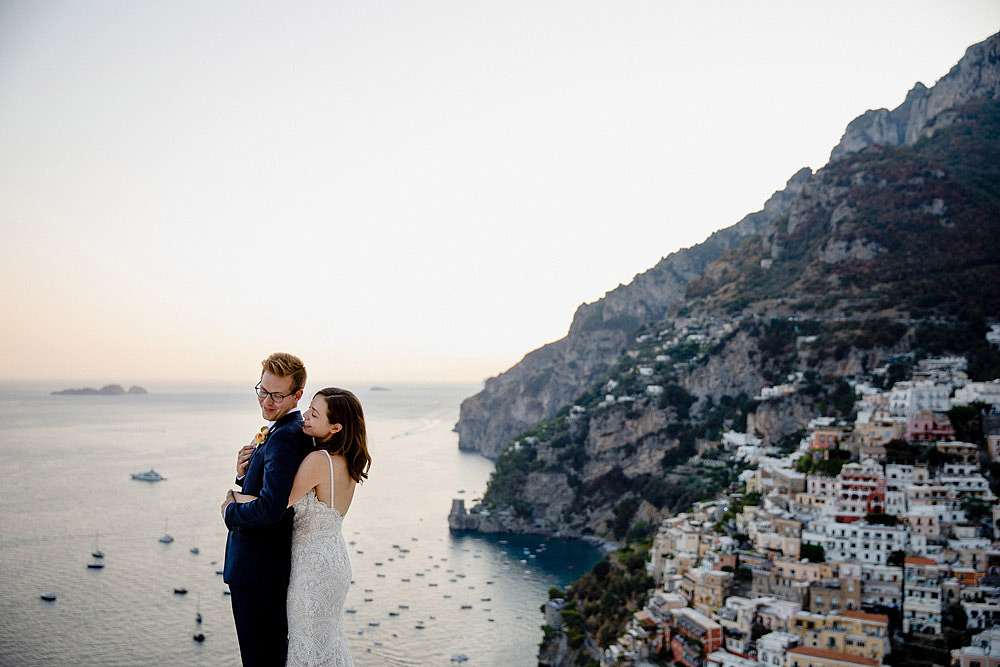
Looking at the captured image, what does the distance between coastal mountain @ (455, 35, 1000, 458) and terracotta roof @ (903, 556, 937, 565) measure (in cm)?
3903

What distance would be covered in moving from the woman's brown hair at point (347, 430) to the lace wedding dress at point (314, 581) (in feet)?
0.24

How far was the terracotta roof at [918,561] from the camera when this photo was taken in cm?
1525

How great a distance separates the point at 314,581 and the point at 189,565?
25154 millimetres

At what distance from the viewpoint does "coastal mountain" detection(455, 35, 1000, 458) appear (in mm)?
59719

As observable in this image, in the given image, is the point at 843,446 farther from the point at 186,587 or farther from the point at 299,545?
the point at 299,545

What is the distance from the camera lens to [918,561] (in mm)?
15422

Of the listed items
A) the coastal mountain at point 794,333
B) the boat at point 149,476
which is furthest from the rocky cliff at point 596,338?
the boat at point 149,476

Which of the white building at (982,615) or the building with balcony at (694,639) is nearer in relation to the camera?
the white building at (982,615)

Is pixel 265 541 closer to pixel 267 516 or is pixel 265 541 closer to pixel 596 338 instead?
pixel 267 516

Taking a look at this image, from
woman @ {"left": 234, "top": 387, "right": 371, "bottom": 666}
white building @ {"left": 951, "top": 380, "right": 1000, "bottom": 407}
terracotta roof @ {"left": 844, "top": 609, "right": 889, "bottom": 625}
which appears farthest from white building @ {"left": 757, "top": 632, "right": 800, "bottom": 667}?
woman @ {"left": 234, "top": 387, "right": 371, "bottom": 666}

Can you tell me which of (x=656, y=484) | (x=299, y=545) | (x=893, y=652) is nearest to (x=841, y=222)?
(x=656, y=484)

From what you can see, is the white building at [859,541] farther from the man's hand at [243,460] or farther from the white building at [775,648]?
the man's hand at [243,460]

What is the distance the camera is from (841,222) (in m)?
42.4

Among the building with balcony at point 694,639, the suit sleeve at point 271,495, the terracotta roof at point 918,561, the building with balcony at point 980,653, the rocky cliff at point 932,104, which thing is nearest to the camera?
the suit sleeve at point 271,495
